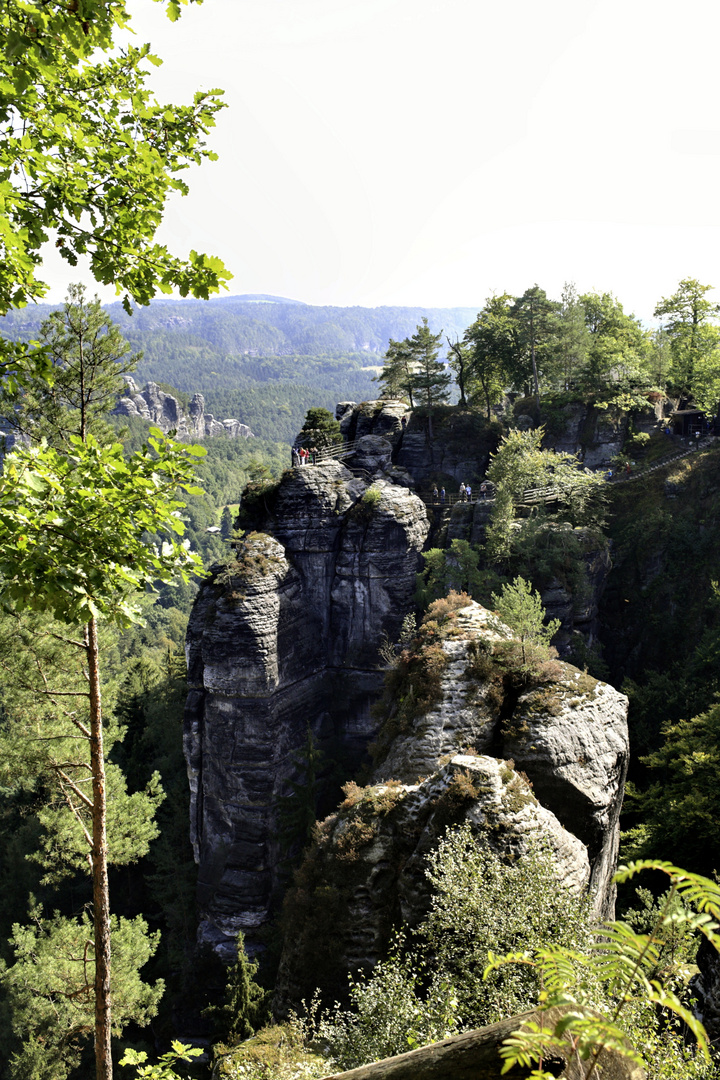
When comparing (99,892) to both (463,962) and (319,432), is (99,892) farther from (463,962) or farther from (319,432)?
(319,432)

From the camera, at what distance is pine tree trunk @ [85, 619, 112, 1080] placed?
21.8 ft

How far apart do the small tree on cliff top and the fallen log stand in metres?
4.09

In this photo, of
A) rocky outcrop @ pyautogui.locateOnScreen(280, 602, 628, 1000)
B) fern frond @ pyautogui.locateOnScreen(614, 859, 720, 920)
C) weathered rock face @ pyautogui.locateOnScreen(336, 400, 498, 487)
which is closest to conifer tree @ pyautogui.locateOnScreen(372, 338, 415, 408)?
weathered rock face @ pyautogui.locateOnScreen(336, 400, 498, 487)

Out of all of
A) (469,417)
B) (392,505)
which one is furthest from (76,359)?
(469,417)

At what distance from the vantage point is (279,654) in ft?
111

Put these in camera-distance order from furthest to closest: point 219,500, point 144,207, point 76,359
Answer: point 219,500
point 76,359
point 144,207

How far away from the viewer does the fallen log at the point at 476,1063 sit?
3.84m

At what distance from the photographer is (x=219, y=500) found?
18238 centimetres

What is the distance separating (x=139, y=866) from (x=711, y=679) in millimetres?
36991

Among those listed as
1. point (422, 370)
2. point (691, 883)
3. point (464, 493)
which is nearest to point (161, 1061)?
point (691, 883)

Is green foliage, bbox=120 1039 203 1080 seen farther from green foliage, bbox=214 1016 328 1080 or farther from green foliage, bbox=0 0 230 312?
green foliage, bbox=0 0 230 312

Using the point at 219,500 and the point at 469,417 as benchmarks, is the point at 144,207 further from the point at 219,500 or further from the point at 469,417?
the point at 219,500

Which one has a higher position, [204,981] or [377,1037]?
[377,1037]

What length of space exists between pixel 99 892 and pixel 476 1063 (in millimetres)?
5066
